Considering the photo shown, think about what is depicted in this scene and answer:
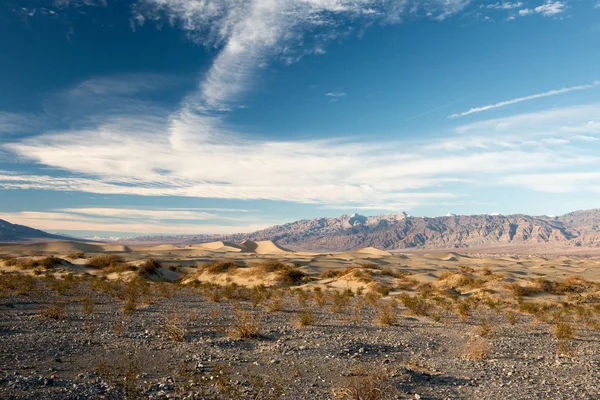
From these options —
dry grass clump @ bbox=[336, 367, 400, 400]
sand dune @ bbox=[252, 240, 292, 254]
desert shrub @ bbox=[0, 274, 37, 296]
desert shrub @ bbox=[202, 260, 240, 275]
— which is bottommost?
sand dune @ bbox=[252, 240, 292, 254]

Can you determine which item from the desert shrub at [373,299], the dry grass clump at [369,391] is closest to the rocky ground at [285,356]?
the dry grass clump at [369,391]

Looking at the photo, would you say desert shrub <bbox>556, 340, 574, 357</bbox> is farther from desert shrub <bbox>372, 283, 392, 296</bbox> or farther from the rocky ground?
desert shrub <bbox>372, 283, 392, 296</bbox>

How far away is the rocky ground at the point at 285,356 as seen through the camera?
828 centimetres

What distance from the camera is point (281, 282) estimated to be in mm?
37438

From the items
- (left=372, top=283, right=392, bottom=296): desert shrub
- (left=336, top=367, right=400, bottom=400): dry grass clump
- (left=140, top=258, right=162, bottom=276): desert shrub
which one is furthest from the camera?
(left=140, top=258, right=162, bottom=276): desert shrub

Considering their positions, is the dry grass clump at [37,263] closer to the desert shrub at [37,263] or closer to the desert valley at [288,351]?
the desert shrub at [37,263]

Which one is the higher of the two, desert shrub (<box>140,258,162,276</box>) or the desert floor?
the desert floor

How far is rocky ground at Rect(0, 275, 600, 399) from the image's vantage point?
8281 millimetres

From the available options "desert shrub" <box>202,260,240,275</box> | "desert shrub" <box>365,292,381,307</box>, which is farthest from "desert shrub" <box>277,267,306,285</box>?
"desert shrub" <box>365,292,381,307</box>

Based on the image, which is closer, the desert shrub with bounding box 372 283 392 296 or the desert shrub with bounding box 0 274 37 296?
the desert shrub with bounding box 0 274 37 296

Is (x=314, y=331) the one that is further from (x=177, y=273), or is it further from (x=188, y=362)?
(x=177, y=273)

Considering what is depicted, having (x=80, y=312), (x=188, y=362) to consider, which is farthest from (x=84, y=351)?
(x=80, y=312)

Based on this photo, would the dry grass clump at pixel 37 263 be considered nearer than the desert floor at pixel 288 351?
No

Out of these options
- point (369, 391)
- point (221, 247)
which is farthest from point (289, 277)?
point (221, 247)
